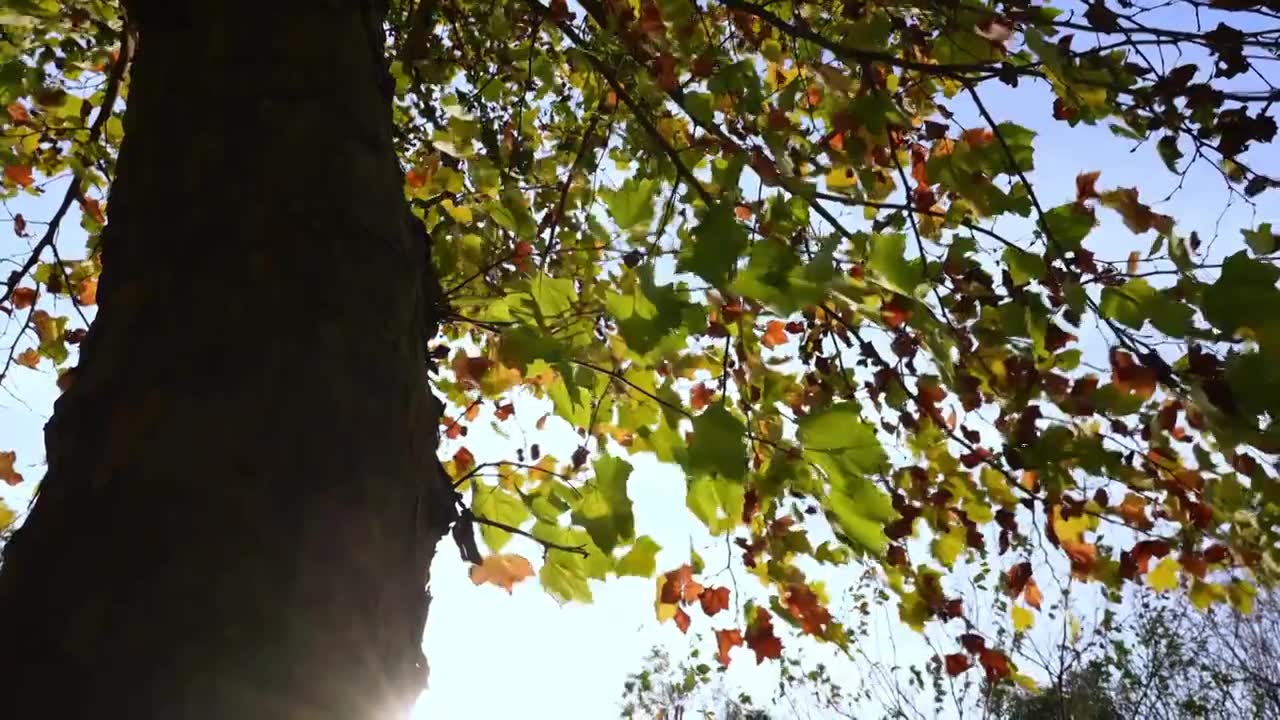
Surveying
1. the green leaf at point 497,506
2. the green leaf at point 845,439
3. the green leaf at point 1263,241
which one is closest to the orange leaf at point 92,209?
the green leaf at point 497,506

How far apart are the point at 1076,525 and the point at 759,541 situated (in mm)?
912

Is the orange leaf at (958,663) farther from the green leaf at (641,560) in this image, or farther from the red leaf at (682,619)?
the green leaf at (641,560)

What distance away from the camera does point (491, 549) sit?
180cm

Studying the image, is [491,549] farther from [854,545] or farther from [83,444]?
[83,444]

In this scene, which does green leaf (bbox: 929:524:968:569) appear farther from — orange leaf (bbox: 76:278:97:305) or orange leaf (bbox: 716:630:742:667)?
orange leaf (bbox: 76:278:97:305)

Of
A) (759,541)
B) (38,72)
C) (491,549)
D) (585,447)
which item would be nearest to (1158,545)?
(759,541)

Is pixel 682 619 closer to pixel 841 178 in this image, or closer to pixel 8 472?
pixel 841 178

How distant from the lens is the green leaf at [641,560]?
5.59 ft

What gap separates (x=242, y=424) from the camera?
735mm

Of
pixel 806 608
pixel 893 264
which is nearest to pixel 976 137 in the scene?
pixel 893 264

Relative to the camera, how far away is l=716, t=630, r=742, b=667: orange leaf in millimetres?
2268

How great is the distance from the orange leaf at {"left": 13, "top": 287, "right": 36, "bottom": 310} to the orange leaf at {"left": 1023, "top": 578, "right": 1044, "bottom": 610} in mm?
3737

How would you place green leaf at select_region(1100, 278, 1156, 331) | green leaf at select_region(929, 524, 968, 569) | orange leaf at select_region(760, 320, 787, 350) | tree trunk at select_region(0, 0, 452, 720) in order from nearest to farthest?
tree trunk at select_region(0, 0, 452, 720), green leaf at select_region(1100, 278, 1156, 331), green leaf at select_region(929, 524, 968, 569), orange leaf at select_region(760, 320, 787, 350)

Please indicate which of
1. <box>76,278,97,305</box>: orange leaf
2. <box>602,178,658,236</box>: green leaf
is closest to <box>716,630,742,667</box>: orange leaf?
<box>602,178,658,236</box>: green leaf
